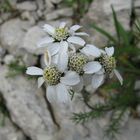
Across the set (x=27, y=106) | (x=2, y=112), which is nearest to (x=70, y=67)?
(x=27, y=106)

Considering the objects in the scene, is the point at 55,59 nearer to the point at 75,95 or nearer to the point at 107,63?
the point at 107,63

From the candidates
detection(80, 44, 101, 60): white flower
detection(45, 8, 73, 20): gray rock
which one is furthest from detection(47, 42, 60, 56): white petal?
detection(45, 8, 73, 20): gray rock

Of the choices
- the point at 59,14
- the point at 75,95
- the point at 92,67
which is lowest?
the point at 75,95

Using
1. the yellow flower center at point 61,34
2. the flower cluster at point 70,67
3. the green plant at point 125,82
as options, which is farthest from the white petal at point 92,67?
the green plant at point 125,82

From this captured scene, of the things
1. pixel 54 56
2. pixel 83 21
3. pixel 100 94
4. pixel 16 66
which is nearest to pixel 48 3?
pixel 83 21

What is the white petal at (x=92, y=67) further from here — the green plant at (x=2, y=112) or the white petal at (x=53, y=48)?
the green plant at (x=2, y=112)

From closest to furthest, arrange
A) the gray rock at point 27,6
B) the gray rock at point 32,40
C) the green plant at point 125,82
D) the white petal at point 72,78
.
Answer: the white petal at point 72,78, the green plant at point 125,82, the gray rock at point 32,40, the gray rock at point 27,6

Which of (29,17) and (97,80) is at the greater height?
(97,80)
